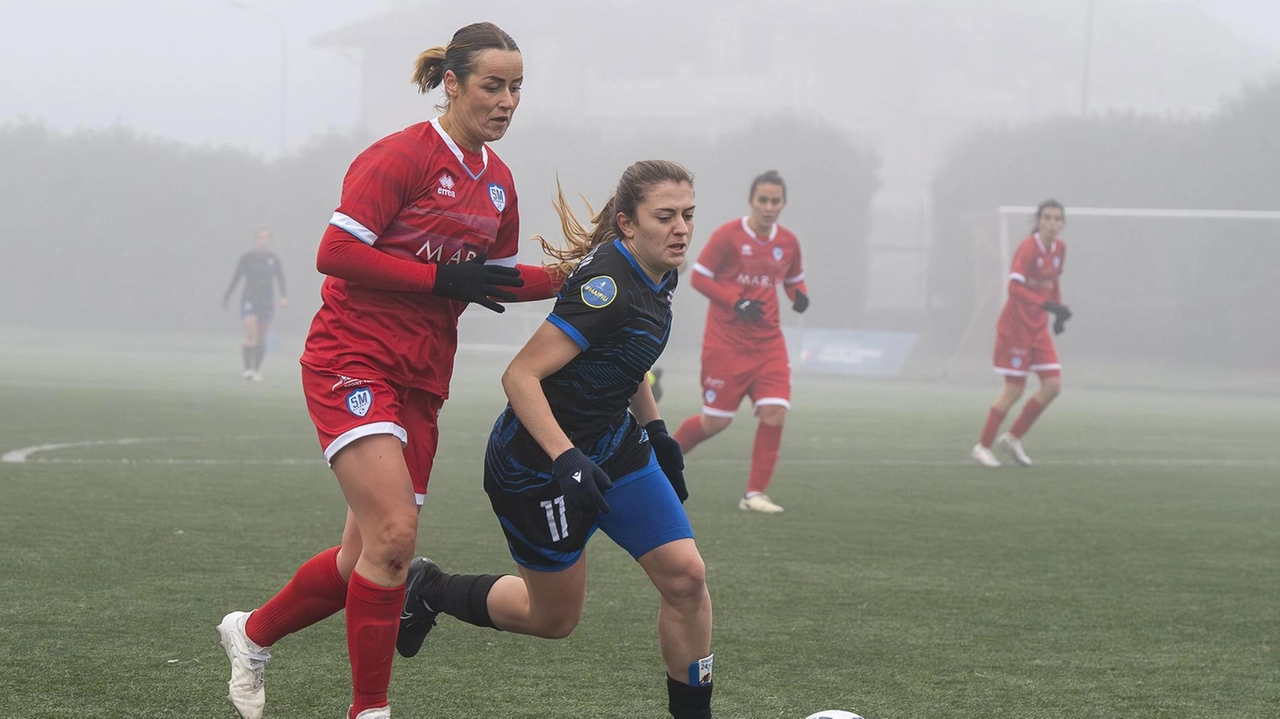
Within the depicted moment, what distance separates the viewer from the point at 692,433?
868 cm

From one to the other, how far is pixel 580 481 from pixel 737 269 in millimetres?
5319

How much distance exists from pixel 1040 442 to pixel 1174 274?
20298mm

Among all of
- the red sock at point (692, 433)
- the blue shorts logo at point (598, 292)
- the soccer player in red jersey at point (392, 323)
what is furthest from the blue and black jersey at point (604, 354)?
the red sock at point (692, 433)

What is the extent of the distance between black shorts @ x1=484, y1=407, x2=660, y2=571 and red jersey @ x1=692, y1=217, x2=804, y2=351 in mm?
4723

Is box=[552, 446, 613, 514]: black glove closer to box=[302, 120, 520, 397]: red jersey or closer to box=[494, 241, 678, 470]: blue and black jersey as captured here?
box=[494, 241, 678, 470]: blue and black jersey

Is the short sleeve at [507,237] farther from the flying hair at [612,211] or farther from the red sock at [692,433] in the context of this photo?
the red sock at [692,433]

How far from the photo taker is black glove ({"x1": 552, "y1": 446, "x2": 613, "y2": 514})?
10.5ft

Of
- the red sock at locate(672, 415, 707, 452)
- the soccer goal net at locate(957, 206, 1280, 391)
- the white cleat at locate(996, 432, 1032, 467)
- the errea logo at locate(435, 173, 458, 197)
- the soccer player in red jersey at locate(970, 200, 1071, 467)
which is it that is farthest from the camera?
the soccer goal net at locate(957, 206, 1280, 391)

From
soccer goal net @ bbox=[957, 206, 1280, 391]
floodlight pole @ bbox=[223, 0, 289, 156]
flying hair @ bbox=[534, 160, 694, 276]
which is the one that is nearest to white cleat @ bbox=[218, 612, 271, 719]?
flying hair @ bbox=[534, 160, 694, 276]

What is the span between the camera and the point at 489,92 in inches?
145

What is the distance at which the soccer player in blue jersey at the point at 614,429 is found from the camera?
342 centimetres

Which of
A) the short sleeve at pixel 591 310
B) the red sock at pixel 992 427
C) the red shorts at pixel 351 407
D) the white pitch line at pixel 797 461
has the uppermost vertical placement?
the short sleeve at pixel 591 310

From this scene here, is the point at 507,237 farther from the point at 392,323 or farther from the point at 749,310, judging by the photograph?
the point at 749,310

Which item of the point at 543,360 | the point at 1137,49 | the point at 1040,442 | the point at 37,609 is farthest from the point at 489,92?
the point at 1137,49
